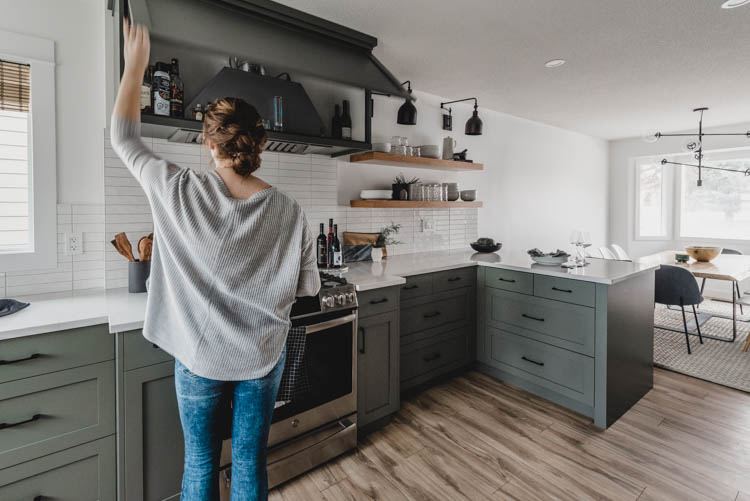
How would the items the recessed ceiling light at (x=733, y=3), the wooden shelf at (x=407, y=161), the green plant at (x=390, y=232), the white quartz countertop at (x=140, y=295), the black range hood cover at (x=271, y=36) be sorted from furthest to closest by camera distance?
the green plant at (x=390, y=232), the wooden shelf at (x=407, y=161), the recessed ceiling light at (x=733, y=3), the black range hood cover at (x=271, y=36), the white quartz countertop at (x=140, y=295)

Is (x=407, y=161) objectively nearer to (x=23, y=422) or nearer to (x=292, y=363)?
(x=292, y=363)

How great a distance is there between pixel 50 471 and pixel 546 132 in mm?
5666

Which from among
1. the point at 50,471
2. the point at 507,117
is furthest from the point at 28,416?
the point at 507,117

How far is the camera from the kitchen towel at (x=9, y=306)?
5.10 ft

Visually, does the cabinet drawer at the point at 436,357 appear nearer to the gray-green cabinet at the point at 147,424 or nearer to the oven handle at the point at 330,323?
the oven handle at the point at 330,323

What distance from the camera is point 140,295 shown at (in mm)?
1990

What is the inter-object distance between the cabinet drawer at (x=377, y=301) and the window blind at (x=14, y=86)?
1918 millimetres

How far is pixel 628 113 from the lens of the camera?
15.4 ft

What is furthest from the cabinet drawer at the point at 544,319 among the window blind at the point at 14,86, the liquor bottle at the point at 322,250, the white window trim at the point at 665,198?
the white window trim at the point at 665,198

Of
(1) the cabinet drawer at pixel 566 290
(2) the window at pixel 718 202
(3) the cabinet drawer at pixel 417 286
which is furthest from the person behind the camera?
(2) the window at pixel 718 202

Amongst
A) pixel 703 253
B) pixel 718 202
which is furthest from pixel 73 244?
pixel 718 202

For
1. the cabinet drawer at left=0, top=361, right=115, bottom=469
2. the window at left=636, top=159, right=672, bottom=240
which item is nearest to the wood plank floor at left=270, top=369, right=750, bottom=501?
the cabinet drawer at left=0, top=361, right=115, bottom=469

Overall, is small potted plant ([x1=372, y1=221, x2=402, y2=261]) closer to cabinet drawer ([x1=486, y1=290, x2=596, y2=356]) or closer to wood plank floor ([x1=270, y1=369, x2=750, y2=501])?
cabinet drawer ([x1=486, y1=290, x2=596, y2=356])

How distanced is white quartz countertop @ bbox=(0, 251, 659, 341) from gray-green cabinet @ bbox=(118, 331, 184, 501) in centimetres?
14
